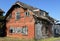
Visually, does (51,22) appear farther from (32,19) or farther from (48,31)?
(32,19)

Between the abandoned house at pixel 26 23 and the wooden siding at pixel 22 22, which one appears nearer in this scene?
the abandoned house at pixel 26 23

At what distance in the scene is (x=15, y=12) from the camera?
41.0 m

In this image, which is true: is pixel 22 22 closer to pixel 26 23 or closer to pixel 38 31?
pixel 26 23

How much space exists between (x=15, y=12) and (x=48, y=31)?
29.6 ft

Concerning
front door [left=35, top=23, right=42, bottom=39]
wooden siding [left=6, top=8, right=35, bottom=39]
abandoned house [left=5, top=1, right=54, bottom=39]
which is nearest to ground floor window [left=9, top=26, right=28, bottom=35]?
abandoned house [left=5, top=1, right=54, bottom=39]

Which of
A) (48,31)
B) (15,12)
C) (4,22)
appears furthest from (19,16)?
(48,31)

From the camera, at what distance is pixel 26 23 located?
38.8m

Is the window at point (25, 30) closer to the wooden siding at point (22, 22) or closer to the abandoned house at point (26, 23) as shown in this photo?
the abandoned house at point (26, 23)

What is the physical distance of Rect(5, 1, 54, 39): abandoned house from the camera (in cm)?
3756

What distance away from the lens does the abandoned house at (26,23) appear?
3756cm

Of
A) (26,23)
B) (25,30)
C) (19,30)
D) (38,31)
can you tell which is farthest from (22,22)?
(38,31)

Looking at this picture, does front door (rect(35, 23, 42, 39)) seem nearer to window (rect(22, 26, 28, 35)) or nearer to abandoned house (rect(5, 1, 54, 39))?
abandoned house (rect(5, 1, 54, 39))

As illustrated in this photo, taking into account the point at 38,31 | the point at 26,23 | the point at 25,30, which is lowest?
the point at 38,31

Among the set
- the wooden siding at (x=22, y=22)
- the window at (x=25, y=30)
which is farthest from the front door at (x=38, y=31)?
the window at (x=25, y=30)
